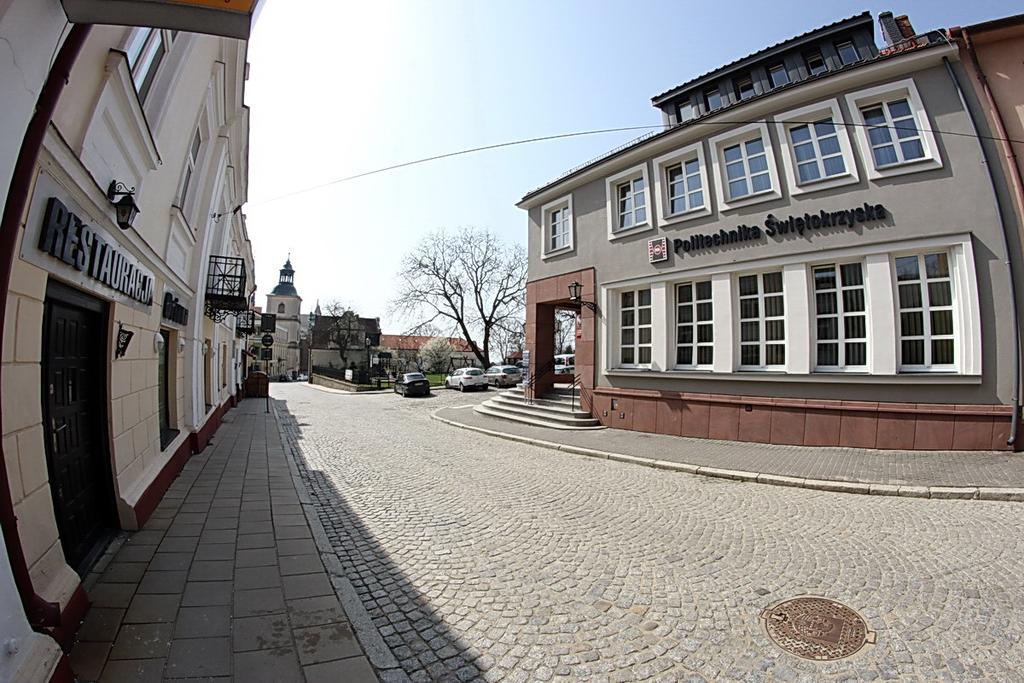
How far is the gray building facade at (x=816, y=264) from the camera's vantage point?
312 inches

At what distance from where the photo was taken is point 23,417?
2.83 meters

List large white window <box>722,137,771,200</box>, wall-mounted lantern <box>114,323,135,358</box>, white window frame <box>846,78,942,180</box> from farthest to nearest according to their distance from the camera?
large white window <box>722,137,771,200</box>, white window frame <box>846,78,942,180</box>, wall-mounted lantern <box>114,323,135,358</box>

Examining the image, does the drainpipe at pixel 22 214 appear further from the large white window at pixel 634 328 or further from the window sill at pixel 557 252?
the window sill at pixel 557 252

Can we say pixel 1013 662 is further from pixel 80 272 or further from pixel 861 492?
pixel 80 272

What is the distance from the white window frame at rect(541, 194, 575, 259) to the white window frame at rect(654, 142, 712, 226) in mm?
3082

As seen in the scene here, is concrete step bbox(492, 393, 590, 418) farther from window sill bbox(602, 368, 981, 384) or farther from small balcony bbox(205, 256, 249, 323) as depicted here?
small balcony bbox(205, 256, 249, 323)

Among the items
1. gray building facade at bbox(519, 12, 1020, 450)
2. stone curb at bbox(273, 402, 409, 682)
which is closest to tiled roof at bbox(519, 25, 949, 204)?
gray building facade at bbox(519, 12, 1020, 450)

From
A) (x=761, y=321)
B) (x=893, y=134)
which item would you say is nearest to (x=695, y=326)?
(x=761, y=321)

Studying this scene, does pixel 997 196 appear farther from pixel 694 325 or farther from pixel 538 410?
pixel 538 410

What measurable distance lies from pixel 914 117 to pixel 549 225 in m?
9.47

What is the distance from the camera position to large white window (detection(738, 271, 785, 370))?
9.94m

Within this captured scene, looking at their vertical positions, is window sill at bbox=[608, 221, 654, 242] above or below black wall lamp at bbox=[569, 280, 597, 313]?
above

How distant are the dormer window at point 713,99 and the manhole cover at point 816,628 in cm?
1458

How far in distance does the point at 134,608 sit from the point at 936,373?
38.1 ft
